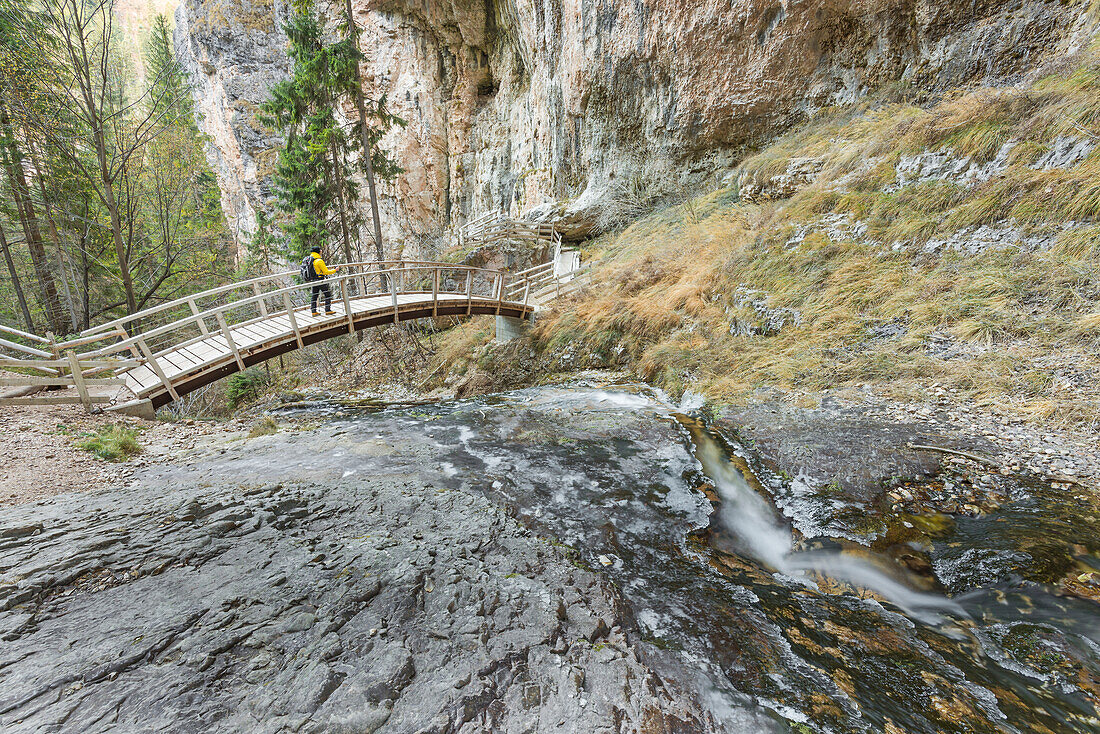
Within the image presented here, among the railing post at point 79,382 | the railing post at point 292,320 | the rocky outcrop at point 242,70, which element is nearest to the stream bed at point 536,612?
the railing post at point 79,382

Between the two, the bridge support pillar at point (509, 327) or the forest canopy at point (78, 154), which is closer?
the forest canopy at point (78, 154)

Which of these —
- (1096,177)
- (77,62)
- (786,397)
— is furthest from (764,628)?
(77,62)

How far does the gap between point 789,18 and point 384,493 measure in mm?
14780

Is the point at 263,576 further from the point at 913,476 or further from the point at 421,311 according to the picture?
the point at 421,311

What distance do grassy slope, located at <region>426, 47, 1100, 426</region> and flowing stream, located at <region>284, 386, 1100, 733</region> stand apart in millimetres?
2033

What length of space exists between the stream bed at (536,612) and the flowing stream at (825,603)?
2 cm

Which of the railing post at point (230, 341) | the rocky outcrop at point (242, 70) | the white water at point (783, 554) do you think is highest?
the rocky outcrop at point (242, 70)

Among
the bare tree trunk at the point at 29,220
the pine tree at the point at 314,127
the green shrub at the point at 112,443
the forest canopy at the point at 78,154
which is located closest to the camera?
the green shrub at the point at 112,443

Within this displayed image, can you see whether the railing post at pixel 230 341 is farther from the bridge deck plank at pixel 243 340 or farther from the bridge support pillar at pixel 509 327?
the bridge support pillar at pixel 509 327

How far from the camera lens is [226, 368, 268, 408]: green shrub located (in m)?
17.4

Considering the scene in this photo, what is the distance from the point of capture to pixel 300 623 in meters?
2.89

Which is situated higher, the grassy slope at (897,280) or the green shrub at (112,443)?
the grassy slope at (897,280)

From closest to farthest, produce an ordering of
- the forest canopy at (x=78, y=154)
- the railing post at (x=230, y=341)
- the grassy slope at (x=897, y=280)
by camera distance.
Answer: the grassy slope at (x=897, y=280) < the railing post at (x=230, y=341) < the forest canopy at (x=78, y=154)

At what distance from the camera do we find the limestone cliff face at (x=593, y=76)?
380 inches
